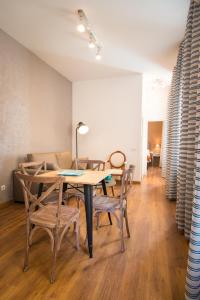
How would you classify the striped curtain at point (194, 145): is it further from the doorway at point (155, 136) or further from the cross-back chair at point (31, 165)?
the doorway at point (155, 136)

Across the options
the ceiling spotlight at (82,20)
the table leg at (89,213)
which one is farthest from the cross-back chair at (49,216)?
the ceiling spotlight at (82,20)

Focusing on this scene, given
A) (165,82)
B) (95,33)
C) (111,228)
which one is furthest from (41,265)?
(165,82)

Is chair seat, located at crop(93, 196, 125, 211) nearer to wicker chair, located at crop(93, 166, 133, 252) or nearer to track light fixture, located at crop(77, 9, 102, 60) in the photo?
wicker chair, located at crop(93, 166, 133, 252)

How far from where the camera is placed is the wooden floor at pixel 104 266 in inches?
56.3

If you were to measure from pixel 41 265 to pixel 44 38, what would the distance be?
→ 11.3ft

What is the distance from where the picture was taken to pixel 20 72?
138 inches

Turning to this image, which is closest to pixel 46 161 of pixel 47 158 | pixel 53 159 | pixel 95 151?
pixel 47 158

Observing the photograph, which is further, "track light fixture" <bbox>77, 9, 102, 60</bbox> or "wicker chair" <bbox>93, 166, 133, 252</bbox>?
"track light fixture" <bbox>77, 9, 102, 60</bbox>

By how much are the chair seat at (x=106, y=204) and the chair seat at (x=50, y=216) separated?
1.00 ft

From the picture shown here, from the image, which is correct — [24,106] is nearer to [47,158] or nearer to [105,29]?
[47,158]

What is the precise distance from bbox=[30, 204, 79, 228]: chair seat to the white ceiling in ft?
8.40

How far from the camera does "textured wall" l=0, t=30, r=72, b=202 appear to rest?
318 cm

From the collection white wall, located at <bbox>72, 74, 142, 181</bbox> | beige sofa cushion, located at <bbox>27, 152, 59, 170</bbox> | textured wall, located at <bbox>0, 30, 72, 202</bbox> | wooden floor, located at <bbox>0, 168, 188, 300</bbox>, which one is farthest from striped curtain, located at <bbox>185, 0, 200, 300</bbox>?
textured wall, located at <bbox>0, 30, 72, 202</bbox>

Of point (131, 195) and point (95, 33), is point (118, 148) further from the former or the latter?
point (95, 33)
